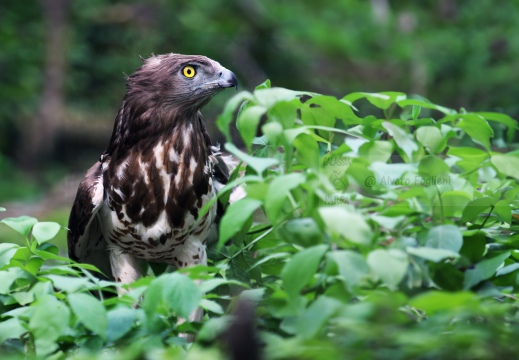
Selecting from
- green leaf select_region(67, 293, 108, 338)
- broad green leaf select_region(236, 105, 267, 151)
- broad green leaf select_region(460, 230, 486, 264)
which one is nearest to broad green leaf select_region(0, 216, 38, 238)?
green leaf select_region(67, 293, 108, 338)

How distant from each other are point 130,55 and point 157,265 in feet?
30.5

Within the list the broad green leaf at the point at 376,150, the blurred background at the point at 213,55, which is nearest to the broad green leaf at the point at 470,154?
the broad green leaf at the point at 376,150

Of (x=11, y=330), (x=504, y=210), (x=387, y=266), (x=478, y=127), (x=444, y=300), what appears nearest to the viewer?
(x=444, y=300)

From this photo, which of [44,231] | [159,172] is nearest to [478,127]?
[159,172]

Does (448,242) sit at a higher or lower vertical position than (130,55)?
lower

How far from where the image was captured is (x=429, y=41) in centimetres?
1002

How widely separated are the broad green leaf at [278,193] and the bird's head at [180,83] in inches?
61.3

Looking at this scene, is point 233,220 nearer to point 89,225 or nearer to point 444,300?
point 444,300

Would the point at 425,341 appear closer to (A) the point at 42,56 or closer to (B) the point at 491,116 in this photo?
(B) the point at 491,116

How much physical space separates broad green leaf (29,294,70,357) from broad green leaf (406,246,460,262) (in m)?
0.91

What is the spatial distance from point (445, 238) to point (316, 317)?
0.52m

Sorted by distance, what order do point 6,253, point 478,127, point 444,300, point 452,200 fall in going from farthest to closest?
point 478,127
point 6,253
point 452,200
point 444,300

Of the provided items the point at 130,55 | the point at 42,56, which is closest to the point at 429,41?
the point at 130,55

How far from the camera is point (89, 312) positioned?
2.27 meters
